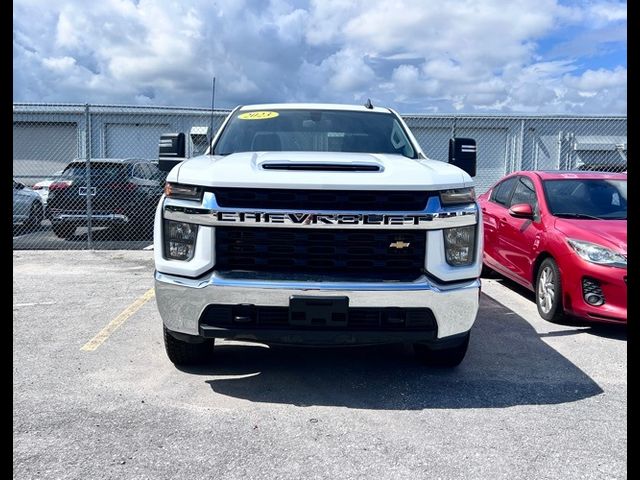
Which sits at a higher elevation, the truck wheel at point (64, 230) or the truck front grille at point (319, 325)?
the truck wheel at point (64, 230)

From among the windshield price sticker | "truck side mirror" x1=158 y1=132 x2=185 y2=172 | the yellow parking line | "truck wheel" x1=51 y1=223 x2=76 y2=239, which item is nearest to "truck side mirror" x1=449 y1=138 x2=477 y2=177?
the windshield price sticker

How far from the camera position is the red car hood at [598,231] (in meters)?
4.93

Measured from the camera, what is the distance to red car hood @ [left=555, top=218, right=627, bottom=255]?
16.2 ft

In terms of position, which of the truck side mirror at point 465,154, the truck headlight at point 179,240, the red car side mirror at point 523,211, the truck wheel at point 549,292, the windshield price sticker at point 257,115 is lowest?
the truck wheel at point 549,292

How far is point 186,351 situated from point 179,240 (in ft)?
3.11

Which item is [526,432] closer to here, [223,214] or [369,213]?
[369,213]

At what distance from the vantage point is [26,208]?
11.9 meters

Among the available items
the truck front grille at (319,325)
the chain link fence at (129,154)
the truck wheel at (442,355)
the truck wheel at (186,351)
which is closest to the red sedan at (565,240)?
the truck wheel at (442,355)

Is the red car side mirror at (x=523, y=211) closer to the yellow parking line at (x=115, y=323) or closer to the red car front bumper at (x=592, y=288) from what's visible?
the red car front bumper at (x=592, y=288)

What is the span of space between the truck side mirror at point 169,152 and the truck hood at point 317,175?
0.92 m

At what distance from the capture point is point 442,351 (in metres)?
3.98

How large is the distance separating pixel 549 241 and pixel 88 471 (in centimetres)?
456

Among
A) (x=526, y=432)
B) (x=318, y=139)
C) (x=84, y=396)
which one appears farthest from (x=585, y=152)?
(x=84, y=396)

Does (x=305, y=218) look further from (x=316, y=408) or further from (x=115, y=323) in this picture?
(x=115, y=323)
